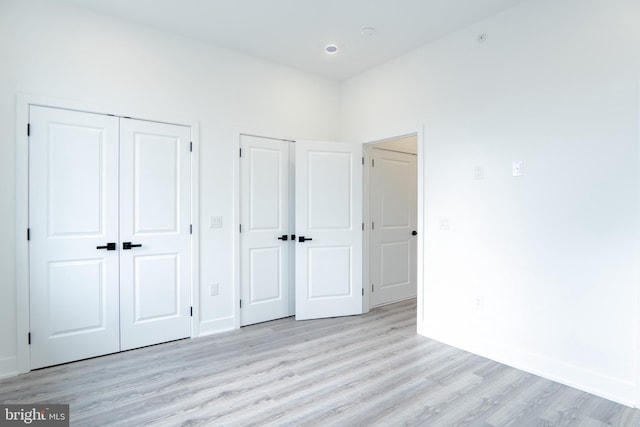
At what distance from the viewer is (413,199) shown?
4809 millimetres

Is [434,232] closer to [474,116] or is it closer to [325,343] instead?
[474,116]

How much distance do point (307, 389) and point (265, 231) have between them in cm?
188

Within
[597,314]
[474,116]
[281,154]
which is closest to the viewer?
[597,314]

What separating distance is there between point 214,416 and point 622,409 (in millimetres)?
2562

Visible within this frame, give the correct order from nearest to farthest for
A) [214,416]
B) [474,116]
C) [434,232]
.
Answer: [214,416]
[474,116]
[434,232]

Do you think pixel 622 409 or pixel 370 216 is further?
pixel 370 216

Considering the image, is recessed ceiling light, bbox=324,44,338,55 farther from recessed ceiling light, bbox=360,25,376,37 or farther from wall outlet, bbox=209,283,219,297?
wall outlet, bbox=209,283,219,297

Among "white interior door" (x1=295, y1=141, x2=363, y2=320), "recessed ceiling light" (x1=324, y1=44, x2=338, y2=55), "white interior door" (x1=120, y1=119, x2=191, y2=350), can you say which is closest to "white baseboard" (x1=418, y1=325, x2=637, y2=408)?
"white interior door" (x1=295, y1=141, x2=363, y2=320)

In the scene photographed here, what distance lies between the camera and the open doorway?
169 inches

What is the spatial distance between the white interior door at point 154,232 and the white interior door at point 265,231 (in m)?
0.60

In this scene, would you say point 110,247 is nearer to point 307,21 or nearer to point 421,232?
point 307,21

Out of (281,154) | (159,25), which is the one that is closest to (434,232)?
(281,154)

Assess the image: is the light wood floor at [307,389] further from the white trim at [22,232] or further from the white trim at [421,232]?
the white trim at [421,232]

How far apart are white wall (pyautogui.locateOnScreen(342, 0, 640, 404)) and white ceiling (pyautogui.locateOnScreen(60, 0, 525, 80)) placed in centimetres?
29
